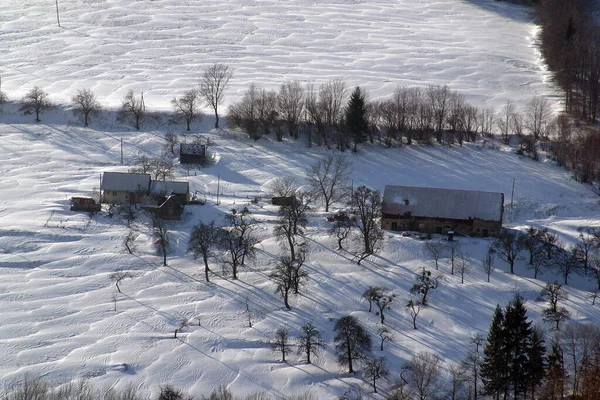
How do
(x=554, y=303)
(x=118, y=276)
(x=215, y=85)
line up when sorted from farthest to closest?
(x=215, y=85), (x=118, y=276), (x=554, y=303)

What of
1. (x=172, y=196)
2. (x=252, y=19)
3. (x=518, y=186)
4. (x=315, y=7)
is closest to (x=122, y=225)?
(x=172, y=196)

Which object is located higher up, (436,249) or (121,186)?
(121,186)

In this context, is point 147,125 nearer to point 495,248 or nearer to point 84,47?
point 84,47

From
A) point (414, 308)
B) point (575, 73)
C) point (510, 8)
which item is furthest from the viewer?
point (510, 8)

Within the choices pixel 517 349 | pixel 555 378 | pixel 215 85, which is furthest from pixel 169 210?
pixel 215 85

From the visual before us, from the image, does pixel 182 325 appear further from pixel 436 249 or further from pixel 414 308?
pixel 436 249

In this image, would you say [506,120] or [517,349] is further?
[506,120]

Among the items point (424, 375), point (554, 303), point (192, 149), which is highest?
point (192, 149)

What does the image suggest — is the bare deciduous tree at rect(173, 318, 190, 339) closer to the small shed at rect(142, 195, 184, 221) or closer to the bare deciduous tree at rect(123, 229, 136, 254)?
the bare deciduous tree at rect(123, 229, 136, 254)
